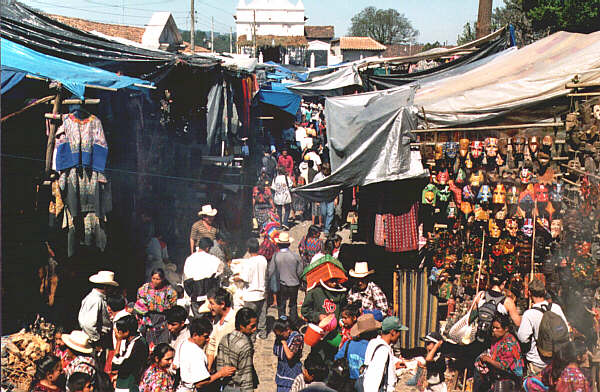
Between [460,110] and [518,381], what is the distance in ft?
11.4

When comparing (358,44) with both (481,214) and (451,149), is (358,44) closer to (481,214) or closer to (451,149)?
(451,149)

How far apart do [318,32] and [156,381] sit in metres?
66.8

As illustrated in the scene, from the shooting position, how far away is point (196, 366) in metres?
6.23

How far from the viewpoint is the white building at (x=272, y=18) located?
6769 cm

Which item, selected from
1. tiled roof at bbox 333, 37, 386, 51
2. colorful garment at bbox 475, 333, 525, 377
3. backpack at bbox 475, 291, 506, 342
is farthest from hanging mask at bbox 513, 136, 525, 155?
tiled roof at bbox 333, 37, 386, 51

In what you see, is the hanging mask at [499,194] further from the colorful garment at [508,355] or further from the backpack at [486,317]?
the colorful garment at [508,355]

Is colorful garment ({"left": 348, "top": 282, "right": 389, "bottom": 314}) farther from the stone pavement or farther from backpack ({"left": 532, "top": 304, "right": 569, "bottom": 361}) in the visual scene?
backpack ({"left": 532, "top": 304, "right": 569, "bottom": 361})

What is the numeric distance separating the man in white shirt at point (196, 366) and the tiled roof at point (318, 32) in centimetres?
6544

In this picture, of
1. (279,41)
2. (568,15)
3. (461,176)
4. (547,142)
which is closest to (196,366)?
(461,176)

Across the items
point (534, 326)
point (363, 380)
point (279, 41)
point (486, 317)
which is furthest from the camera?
point (279, 41)

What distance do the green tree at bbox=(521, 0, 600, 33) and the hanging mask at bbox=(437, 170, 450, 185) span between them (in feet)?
90.8

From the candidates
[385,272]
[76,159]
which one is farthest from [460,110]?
[76,159]

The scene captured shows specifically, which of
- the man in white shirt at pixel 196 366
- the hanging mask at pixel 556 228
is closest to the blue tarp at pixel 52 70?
the man in white shirt at pixel 196 366

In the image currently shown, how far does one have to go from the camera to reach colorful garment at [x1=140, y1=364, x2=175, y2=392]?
20.1 ft
